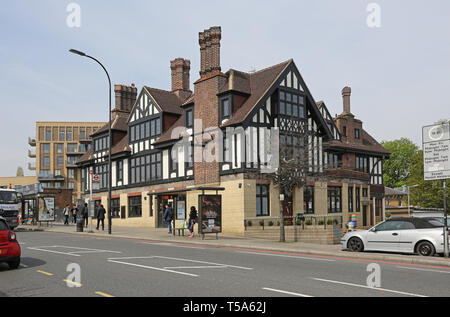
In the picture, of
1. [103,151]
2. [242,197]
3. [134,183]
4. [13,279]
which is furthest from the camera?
[103,151]

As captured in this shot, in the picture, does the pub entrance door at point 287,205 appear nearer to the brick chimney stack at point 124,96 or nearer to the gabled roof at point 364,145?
the gabled roof at point 364,145

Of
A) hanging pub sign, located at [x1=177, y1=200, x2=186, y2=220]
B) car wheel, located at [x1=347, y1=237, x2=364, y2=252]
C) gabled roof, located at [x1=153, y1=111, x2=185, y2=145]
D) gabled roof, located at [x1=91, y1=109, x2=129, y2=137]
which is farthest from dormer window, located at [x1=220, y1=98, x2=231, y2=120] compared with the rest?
gabled roof, located at [x1=91, y1=109, x2=129, y2=137]

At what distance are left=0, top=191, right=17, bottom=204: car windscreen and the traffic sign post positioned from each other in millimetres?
26228

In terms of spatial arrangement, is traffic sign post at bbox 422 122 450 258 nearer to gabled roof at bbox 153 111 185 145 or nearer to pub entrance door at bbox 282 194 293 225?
pub entrance door at bbox 282 194 293 225

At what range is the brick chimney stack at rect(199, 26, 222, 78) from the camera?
1142 inches

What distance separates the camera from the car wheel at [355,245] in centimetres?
1747

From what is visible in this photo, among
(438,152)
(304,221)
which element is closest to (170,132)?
(304,221)

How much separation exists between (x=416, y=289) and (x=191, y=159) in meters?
23.4

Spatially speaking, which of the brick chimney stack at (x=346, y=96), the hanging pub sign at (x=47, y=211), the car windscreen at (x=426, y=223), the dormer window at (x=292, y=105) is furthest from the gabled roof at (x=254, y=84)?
the hanging pub sign at (x=47, y=211)

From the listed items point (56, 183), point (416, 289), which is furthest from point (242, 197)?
point (56, 183)

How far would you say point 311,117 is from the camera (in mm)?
31938

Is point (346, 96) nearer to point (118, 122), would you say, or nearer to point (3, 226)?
point (118, 122)

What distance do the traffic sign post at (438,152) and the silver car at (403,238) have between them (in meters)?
0.85
